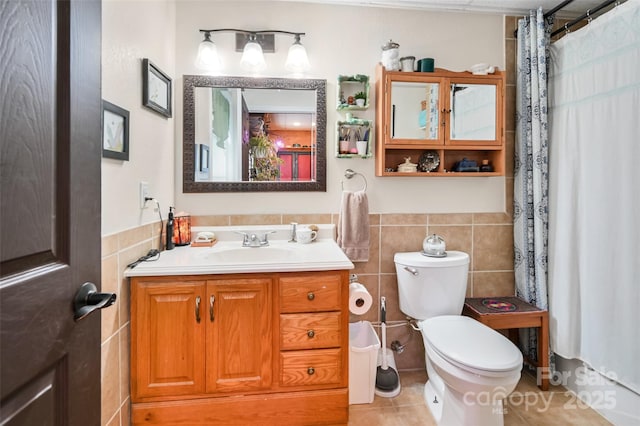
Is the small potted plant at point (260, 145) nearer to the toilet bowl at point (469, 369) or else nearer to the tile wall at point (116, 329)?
the tile wall at point (116, 329)

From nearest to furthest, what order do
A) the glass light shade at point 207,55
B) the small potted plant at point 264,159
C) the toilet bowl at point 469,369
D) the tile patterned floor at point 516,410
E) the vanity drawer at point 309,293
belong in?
1. the toilet bowl at point 469,369
2. the vanity drawer at point 309,293
3. the tile patterned floor at point 516,410
4. the glass light shade at point 207,55
5. the small potted plant at point 264,159

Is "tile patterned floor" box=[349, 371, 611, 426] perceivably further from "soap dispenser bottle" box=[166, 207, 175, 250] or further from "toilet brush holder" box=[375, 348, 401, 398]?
"soap dispenser bottle" box=[166, 207, 175, 250]

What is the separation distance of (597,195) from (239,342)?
6.38ft

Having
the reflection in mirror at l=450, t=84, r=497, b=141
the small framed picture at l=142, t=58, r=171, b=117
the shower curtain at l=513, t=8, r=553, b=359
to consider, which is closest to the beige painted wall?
the small framed picture at l=142, t=58, r=171, b=117

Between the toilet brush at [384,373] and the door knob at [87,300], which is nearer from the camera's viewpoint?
the door knob at [87,300]

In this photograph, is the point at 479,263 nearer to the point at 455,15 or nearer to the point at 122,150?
the point at 455,15

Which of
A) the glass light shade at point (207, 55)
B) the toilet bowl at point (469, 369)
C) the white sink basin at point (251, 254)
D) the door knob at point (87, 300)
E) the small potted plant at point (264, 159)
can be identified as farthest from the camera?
the small potted plant at point (264, 159)

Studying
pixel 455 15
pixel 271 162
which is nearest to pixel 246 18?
pixel 271 162

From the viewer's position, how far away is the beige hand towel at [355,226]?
6.27ft

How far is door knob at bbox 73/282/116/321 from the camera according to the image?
67cm

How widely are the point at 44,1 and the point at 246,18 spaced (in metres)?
1.56

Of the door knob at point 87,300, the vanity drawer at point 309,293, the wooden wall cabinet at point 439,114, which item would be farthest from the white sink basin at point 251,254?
the door knob at point 87,300

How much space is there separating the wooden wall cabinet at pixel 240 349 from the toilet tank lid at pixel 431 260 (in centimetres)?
53

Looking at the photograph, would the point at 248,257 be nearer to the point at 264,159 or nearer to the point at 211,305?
the point at 211,305
